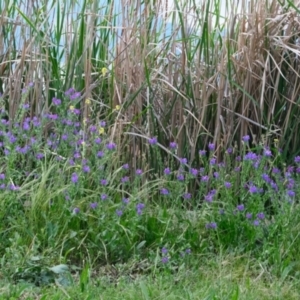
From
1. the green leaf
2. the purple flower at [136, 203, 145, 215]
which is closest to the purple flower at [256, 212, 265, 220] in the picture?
the purple flower at [136, 203, 145, 215]

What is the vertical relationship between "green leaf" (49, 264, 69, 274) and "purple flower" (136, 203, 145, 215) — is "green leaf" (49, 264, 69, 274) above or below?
below

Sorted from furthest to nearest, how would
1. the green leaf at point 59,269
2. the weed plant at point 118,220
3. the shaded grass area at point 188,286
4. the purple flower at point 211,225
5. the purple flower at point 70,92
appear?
the purple flower at point 70,92 < the purple flower at point 211,225 < the weed plant at point 118,220 < the green leaf at point 59,269 < the shaded grass area at point 188,286

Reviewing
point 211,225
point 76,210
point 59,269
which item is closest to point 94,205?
point 76,210

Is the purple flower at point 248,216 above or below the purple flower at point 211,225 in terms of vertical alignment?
above

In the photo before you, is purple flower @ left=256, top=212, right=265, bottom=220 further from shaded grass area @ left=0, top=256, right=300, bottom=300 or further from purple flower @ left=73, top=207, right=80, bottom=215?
purple flower @ left=73, top=207, right=80, bottom=215

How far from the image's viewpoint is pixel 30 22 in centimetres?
474

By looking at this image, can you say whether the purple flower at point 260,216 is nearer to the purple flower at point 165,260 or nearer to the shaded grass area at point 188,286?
the shaded grass area at point 188,286

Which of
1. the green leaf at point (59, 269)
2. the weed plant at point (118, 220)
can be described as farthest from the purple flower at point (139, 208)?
the green leaf at point (59, 269)

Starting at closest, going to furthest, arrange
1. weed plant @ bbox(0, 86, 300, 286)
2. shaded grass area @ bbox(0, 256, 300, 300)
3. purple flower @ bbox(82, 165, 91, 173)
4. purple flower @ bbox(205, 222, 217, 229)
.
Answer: shaded grass area @ bbox(0, 256, 300, 300) < weed plant @ bbox(0, 86, 300, 286) < purple flower @ bbox(205, 222, 217, 229) < purple flower @ bbox(82, 165, 91, 173)

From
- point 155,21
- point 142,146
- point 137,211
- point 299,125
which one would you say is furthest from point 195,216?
point 155,21

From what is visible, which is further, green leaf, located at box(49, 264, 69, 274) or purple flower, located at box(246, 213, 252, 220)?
purple flower, located at box(246, 213, 252, 220)

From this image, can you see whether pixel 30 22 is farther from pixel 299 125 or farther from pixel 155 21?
pixel 299 125

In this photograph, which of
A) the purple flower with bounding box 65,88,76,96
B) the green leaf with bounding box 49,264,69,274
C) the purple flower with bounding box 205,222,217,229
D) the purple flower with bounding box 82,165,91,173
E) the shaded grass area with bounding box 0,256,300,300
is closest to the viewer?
the shaded grass area with bounding box 0,256,300,300

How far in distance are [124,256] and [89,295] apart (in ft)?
2.10
